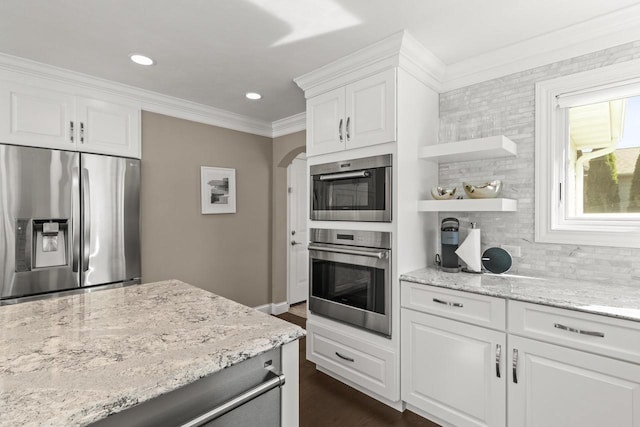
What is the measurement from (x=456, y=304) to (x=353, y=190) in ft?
3.37

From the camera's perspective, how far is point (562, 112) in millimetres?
2117

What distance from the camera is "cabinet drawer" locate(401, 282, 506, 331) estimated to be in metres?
1.76

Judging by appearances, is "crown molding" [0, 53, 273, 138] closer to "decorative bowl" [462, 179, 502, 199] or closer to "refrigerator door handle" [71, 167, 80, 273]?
"refrigerator door handle" [71, 167, 80, 273]

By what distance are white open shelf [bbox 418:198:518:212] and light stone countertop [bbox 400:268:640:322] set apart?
45 cm

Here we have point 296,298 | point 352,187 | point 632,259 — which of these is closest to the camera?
point 632,259

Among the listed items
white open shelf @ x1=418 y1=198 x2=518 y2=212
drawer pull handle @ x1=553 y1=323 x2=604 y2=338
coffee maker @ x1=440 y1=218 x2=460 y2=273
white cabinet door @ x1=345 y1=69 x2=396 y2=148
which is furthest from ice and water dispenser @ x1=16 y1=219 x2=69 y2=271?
drawer pull handle @ x1=553 y1=323 x2=604 y2=338

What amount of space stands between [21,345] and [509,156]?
2.72 m

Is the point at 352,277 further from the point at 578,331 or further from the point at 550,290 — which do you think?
the point at 578,331

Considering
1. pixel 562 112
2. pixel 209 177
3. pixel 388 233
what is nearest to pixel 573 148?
pixel 562 112

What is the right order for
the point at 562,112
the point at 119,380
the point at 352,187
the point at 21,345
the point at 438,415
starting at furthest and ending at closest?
the point at 352,187, the point at 562,112, the point at 438,415, the point at 21,345, the point at 119,380

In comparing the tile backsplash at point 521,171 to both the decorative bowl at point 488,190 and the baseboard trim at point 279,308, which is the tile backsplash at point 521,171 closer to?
the decorative bowl at point 488,190

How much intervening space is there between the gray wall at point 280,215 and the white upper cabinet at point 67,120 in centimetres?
161

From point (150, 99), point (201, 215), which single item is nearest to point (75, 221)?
point (201, 215)

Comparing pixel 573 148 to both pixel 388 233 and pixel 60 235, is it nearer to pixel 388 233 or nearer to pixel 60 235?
pixel 388 233
